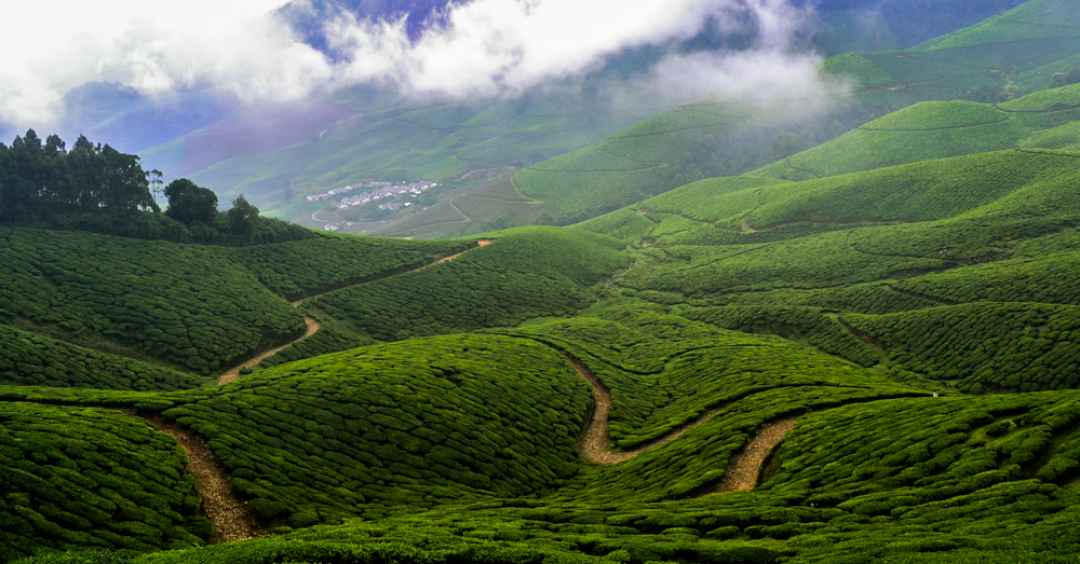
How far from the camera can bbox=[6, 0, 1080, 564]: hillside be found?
3197cm

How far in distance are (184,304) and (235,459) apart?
54865 millimetres

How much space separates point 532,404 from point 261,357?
40.6 metres

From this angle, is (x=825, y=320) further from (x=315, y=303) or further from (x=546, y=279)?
(x=315, y=303)

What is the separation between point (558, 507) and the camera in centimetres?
4288

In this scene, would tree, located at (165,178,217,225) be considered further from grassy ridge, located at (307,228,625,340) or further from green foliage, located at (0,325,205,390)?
green foliage, located at (0,325,205,390)

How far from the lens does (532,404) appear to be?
69.8 metres

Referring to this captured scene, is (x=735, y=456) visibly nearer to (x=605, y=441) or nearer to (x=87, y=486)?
(x=605, y=441)

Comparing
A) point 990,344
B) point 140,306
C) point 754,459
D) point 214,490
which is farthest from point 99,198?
point 990,344

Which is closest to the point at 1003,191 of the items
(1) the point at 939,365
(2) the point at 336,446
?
(1) the point at 939,365

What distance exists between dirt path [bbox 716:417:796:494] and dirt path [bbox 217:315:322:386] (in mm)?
52326

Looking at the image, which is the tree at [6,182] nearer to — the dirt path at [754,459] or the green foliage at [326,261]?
the green foliage at [326,261]

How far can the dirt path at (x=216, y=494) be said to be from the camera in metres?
38.0

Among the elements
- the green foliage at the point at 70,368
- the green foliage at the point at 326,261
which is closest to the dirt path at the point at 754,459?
the green foliage at the point at 70,368

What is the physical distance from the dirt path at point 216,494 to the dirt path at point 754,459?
32074 mm
